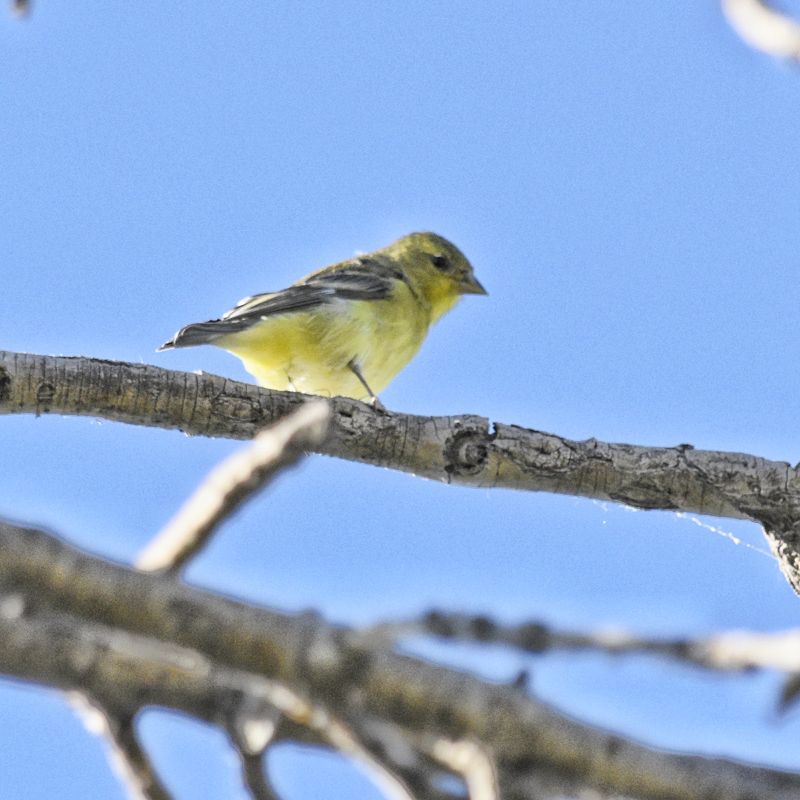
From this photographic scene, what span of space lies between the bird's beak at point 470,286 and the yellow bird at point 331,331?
497mm

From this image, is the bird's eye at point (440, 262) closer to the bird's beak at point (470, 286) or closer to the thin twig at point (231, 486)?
the bird's beak at point (470, 286)

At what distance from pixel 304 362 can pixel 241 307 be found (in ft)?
1.89

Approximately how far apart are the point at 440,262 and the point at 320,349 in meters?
2.61

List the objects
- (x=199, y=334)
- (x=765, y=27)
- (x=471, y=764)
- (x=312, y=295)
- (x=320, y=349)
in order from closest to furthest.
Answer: (x=471, y=764) < (x=765, y=27) < (x=199, y=334) < (x=320, y=349) < (x=312, y=295)

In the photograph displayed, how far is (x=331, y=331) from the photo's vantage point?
8.82 meters

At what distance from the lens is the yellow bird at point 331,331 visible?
27.6 feet

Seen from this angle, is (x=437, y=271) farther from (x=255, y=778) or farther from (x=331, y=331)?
(x=255, y=778)

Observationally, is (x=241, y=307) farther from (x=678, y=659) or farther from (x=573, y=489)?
(x=678, y=659)

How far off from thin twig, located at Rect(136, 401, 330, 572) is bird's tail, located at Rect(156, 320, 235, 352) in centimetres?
579

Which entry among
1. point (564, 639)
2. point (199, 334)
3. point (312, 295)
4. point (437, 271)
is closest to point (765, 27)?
point (564, 639)

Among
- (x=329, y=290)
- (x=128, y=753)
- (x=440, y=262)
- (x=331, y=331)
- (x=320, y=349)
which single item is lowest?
(x=128, y=753)

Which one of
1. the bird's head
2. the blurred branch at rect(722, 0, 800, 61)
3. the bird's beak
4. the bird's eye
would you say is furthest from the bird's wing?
the blurred branch at rect(722, 0, 800, 61)

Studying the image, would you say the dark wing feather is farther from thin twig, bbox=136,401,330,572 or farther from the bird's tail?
thin twig, bbox=136,401,330,572

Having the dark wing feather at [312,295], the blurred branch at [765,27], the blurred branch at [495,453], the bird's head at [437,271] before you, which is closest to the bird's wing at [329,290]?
the dark wing feather at [312,295]
